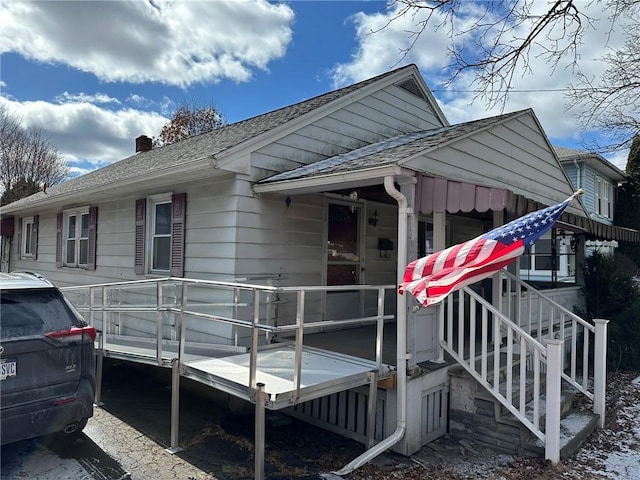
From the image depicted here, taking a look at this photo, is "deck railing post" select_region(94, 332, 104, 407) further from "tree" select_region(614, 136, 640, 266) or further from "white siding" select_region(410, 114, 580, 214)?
"tree" select_region(614, 136, 640, 266)

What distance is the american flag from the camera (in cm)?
378

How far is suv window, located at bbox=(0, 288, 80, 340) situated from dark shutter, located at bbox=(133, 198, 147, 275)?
351 centimetres

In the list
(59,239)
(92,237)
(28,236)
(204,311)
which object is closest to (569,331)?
(204,311)

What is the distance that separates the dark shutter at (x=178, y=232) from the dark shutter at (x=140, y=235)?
0.94m

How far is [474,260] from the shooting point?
12.6 feet

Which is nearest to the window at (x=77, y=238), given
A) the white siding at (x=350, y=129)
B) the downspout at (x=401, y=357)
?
the white siding at (x=350, y=129)

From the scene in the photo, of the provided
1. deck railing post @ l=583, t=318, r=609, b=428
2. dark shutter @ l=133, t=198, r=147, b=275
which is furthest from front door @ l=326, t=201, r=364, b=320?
deck railing post @ l=583, t=318, r=609, b=428

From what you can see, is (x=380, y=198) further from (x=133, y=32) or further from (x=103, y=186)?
(x=133, y=32)

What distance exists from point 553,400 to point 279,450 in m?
2.72

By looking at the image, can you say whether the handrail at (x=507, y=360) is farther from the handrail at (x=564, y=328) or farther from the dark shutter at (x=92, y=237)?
the dark shutter at (x=92, y=237)

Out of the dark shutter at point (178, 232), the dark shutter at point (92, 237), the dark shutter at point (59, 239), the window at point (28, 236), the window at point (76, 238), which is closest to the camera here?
the dark shutter at point (178, 232)

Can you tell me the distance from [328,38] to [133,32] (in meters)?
3.90

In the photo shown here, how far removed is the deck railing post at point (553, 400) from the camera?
395cm

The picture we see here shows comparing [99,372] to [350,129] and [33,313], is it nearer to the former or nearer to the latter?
[33,313]
